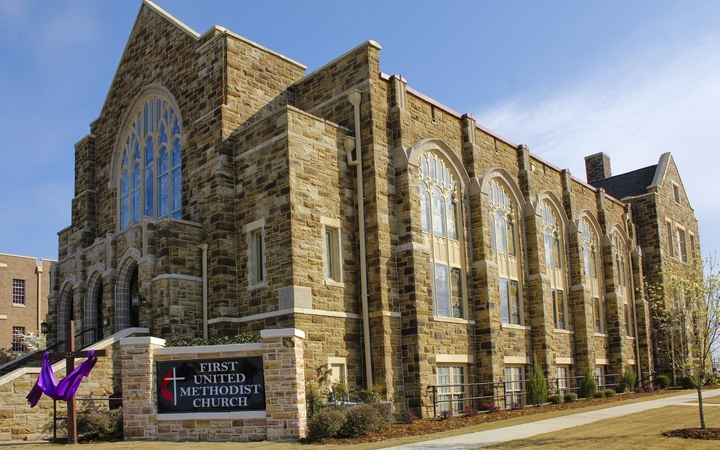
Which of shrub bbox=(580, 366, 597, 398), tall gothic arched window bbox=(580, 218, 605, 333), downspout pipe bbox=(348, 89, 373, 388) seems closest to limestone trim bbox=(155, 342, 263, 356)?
downspout pipe bbox=(348, 89, 373, 388)

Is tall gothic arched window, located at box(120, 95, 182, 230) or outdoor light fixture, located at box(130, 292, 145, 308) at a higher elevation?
tall gothic arched window, located at box(120, 95, 182, 230)

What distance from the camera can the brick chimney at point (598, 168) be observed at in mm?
45656

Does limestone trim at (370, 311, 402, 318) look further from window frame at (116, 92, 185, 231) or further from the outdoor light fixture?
window frame at (116, 92, 185, 231)

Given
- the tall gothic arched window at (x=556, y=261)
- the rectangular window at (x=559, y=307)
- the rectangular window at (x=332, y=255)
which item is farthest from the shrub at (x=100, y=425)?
the rectangular window at (x=559, y=307)

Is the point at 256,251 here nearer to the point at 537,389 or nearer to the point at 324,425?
the point at 324,425

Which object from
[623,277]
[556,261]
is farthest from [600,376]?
[623,277]

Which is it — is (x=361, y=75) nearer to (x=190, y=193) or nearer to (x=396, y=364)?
(x=190, y=193)

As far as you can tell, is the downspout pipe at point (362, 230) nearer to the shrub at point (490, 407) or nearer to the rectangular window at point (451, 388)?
the rectangular window at point (451, 388)

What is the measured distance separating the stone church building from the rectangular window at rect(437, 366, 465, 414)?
9 cm

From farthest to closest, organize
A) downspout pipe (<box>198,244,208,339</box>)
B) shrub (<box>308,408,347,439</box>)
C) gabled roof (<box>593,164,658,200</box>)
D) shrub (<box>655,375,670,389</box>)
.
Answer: gabled roof (<box>593,164,658,200</box>)
shrub (<box>655,375,670,389</box>)
downspout pipe (<box>198,244,208,339</box>)
shrub (<box>308,408,347,439</box>)

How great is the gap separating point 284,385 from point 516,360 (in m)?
12.8

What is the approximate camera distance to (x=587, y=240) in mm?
33031

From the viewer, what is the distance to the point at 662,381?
3416 cm

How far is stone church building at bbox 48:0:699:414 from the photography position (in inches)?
765
